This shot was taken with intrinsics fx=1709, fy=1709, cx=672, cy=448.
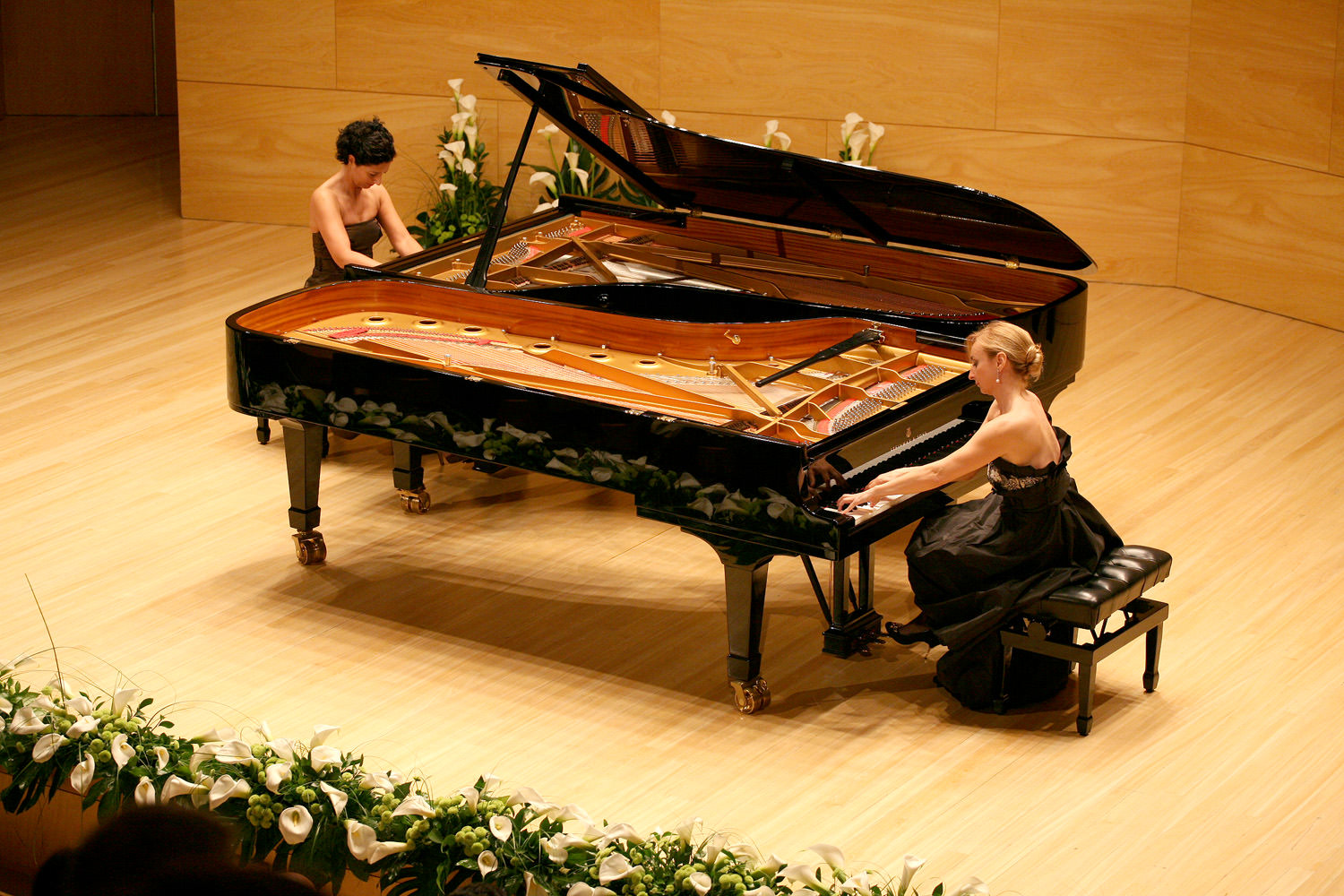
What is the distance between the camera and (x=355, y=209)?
20.7 feet

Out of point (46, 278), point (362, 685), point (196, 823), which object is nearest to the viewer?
point (196, 823)

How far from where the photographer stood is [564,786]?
13.6ft

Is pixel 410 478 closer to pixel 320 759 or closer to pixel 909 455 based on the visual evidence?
pixel 909 455

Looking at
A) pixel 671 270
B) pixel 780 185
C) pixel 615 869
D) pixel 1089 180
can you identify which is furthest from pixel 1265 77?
pixel 615 869

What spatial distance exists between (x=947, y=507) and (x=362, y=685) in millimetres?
1659

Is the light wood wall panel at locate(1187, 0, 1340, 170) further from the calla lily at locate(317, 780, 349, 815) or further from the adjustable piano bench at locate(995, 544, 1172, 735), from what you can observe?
the calla lily at locate(317, 780, 349, 815)

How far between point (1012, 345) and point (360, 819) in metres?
2.02

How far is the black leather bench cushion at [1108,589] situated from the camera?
4.23m

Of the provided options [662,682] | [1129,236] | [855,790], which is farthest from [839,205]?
[1129,236]

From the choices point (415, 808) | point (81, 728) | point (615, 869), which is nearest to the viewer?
point (615, 869)

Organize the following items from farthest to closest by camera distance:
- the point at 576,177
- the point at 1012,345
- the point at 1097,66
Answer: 1. the point at 576,177
2. the point at 1097,66
3. the point at 1012,345

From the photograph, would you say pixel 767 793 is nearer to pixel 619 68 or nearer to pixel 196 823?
pixel 196 823

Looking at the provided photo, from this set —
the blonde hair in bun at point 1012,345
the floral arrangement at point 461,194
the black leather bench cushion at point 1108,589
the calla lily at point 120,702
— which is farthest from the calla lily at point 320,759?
the floral arrangement at point 461,194

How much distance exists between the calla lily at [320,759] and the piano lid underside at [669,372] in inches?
53.0
